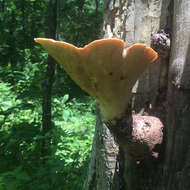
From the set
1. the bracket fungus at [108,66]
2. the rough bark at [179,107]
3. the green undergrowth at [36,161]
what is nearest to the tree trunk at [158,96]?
the rough bark at [179,107]

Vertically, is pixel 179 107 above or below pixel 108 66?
below

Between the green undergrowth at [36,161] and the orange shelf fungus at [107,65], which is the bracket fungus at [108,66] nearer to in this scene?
the orange shelf fungus at [107,65]

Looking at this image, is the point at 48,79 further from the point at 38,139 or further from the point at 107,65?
the point at 107,65

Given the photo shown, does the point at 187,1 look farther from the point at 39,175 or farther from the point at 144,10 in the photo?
the point at 39,175

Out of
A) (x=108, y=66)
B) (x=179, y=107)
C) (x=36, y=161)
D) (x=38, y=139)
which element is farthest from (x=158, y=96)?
(x=36, y=161)

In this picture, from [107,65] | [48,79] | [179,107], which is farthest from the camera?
[48,79]

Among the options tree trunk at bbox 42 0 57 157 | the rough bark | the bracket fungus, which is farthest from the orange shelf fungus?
tree trunk at bbox 42 0 57 157
